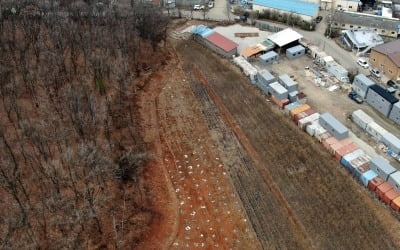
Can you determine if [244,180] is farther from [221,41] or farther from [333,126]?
[221,41]

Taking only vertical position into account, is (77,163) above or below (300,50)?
below

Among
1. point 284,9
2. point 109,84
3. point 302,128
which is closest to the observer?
point 302,128

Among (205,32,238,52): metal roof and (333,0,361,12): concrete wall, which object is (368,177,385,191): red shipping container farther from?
(333,0,361,12): concrete wall

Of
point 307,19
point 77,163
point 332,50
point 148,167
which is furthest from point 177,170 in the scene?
point 307,19

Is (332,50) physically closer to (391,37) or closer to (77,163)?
(391,37)

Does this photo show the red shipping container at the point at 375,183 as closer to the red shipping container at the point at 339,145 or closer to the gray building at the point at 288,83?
the red shipping container at the point at 339,145

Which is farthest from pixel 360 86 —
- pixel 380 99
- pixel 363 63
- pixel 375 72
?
pixel 363 63
